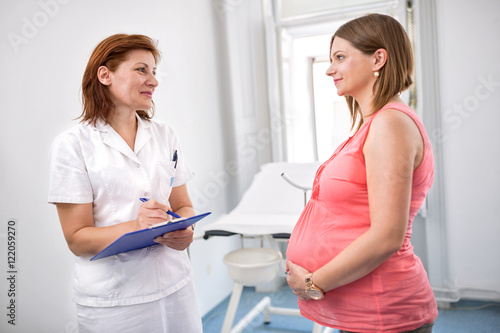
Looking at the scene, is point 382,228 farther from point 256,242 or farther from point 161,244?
point 256,242

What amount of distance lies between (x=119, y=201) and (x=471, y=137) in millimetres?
2335

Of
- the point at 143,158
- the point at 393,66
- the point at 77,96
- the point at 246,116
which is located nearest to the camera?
the point at 393,66

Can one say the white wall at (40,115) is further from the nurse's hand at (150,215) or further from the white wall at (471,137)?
the white wall at (471,137)

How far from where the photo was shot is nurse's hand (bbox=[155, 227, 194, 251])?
1.10 m

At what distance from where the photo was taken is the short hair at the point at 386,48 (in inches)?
38.5

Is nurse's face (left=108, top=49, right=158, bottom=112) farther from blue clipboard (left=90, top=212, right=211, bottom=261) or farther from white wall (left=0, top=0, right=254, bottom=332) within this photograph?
white wall (left=0, top=0, right=254, bottom=332)

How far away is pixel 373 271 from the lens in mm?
930

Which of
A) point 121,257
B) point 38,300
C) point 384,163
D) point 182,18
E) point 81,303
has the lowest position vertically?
point 38,300

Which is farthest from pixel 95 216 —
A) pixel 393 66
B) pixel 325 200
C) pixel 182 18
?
pixel 182 18

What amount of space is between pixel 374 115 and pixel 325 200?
222 millimetres

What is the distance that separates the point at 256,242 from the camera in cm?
323

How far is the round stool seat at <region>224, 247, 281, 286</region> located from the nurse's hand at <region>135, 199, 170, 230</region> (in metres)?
1.10

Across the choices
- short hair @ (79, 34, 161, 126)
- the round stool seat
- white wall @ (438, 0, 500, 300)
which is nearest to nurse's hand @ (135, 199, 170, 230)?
short hair @ (79, 34, 161, 126)

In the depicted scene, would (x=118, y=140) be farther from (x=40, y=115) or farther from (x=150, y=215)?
(x=40, y=115)
